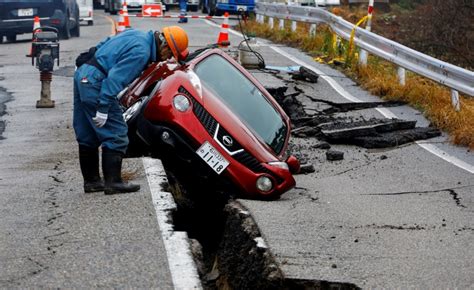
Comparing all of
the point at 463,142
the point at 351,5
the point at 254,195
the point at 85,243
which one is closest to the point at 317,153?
the point at 463,142

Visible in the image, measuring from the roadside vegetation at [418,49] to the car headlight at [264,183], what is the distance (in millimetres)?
3694

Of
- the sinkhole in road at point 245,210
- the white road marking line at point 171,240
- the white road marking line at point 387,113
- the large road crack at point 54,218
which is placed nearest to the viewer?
the white road marking line at point 171,240

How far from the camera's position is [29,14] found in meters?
24.4

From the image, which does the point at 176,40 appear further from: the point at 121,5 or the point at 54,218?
the point at 121,5

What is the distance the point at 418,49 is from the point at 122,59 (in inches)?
739

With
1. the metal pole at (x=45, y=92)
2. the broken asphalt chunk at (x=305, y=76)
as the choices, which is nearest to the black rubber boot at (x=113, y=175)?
the metal pole at (x=45, y=92)

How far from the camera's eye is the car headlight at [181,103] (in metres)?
8.27

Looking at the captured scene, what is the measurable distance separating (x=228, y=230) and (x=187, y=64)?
238 cm

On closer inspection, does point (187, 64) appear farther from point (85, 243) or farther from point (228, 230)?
point (85, 243)

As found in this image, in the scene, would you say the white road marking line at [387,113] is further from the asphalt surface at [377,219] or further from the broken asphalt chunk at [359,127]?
the broken asphalt chunk at [359,127]

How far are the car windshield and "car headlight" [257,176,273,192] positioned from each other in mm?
603

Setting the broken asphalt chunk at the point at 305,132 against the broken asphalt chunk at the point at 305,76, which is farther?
the broken asphalt chunk at the point at 305,76

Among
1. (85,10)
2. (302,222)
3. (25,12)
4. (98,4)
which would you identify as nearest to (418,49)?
(25,12)

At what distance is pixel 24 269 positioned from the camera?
564 centimetres
